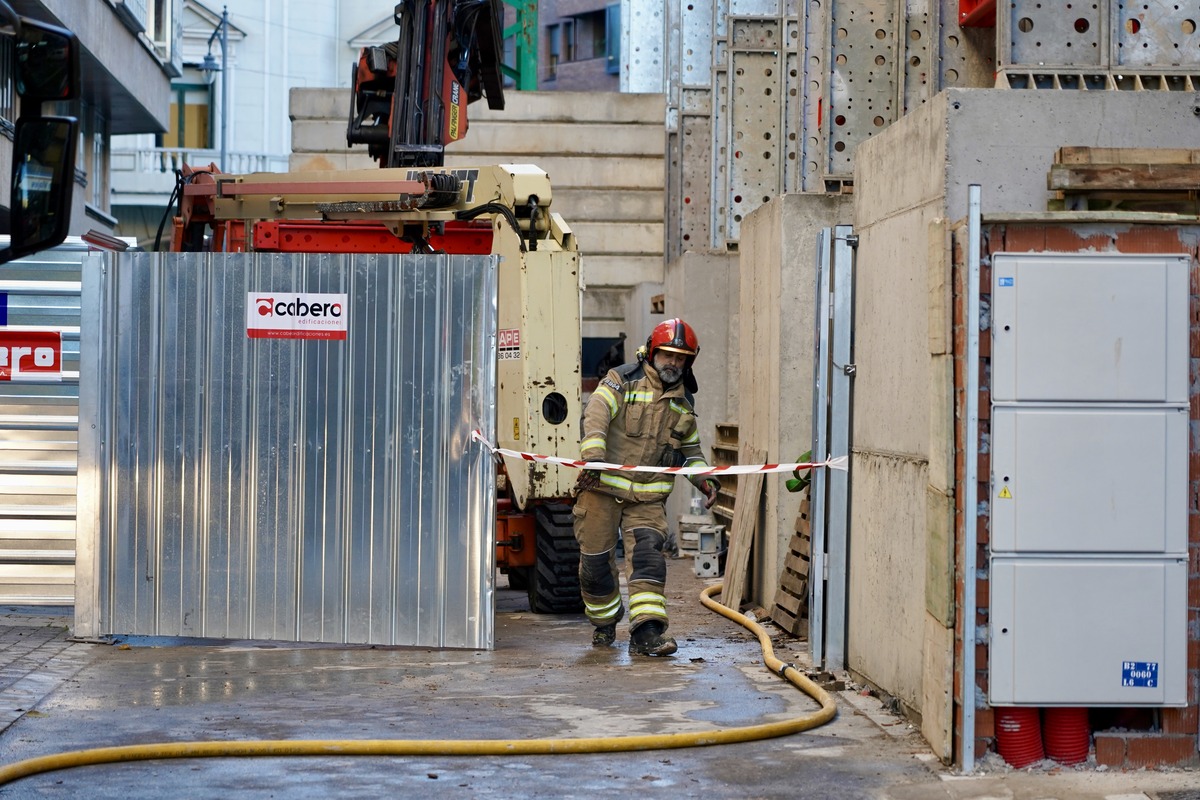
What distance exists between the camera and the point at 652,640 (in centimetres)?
941

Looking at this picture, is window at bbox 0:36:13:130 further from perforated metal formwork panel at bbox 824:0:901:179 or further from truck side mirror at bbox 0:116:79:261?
truck side mirror at bbox 0:116:79:261

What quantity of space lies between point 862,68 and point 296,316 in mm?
4055

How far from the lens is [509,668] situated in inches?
348

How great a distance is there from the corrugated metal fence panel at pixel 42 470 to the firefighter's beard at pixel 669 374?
3608 mm

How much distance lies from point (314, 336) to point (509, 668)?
7.24ft

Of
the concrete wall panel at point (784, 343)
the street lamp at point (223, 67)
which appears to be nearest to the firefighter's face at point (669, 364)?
the concrete wall panel at point (784, 343)

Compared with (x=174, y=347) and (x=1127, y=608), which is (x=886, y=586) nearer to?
(x=1127, y=608)

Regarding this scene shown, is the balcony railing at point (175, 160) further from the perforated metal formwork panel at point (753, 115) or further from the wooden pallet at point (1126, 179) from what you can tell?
the wooden pallet at point (1126, 179)

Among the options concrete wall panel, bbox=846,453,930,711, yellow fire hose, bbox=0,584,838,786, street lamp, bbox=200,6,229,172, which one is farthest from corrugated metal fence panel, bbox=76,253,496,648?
street lamp, bbox=200,6,229,172

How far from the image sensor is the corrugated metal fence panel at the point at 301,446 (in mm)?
9133

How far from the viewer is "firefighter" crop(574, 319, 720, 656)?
9508 mm

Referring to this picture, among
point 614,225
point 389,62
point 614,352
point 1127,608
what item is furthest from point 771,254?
point 614,225

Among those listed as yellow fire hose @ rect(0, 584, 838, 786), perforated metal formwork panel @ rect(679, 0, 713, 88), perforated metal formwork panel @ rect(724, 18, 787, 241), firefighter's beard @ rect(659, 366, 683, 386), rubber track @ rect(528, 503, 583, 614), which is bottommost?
yellow fire hose @ rect(0, 584, 838, 786)

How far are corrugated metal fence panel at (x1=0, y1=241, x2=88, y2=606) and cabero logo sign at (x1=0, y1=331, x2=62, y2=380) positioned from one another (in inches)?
1.5
